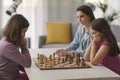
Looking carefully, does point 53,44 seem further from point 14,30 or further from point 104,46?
point 14,30

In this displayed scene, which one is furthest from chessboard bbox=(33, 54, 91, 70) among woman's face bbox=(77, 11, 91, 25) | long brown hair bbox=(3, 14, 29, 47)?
woman's face bbox=(77, 11, 91, 25)

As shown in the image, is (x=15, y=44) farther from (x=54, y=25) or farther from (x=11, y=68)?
(x=54, y=25)

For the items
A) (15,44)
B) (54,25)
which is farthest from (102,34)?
(54,25)

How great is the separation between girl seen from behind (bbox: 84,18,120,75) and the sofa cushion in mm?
2810

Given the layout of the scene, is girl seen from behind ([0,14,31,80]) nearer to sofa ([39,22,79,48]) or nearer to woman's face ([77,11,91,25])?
woman's face ([77,11,91,25])

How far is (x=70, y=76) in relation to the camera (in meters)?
1.98

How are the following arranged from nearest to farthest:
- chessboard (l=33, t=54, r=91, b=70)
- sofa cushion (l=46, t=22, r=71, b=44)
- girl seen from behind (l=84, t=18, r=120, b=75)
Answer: chessboard (l=33, t=54, r=91, b=70), girl seen from behind (l=84, t=18, r=120, b=75), sofa cushion (l=46, t=22, r=71, b=44)

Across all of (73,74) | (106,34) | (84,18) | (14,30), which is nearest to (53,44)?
(84,18)

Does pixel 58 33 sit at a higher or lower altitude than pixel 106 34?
lower

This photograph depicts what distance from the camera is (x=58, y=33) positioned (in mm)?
5371

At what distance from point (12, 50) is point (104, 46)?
79cm

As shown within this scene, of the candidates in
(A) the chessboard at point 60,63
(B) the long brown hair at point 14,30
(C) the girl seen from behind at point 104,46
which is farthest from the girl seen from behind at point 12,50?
(C) the girl seen from behind at point 104,46

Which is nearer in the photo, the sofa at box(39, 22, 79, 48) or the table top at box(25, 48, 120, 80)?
the table top at box(25, 48, 120, 80)

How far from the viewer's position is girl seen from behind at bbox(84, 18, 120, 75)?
2438 mm
